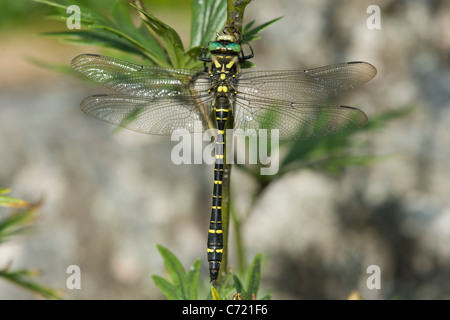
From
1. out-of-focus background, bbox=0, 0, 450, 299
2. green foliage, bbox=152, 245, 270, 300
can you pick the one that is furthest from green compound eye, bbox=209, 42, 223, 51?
out-of-focus background, bbox=0, 0, 450, 299

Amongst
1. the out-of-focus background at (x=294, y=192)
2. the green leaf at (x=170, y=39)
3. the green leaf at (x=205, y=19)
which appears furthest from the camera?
the out-of-focus background at (x=294, y=192)

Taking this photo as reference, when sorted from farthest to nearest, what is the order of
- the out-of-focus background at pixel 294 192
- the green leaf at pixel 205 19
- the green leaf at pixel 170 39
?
the out-of-focus background at pixel 294 192 < the green leaf at pixel 205 19 < the green leaf at pixel 170 39

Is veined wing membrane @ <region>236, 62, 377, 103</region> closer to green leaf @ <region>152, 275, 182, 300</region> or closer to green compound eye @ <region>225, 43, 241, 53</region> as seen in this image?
green compound eye @ <region>225, 43, 241, 53</region>

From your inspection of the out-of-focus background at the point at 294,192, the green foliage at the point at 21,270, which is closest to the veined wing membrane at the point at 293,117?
the green foliage at the point at 21,270

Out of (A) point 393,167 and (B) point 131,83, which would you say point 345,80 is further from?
(A) point 393,167

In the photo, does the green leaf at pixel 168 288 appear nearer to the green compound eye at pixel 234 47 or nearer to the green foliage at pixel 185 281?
the green foliage at pixel 185 281

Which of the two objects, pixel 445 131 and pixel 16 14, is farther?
pixel 16 14
